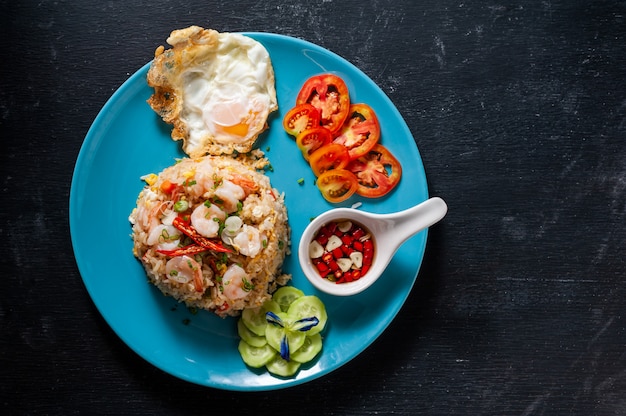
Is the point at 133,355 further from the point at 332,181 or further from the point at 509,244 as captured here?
the point at 509,244

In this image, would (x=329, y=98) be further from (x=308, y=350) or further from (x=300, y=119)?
(x=308, y=350)

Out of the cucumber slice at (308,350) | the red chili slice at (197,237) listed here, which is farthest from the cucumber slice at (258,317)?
the red chili slice at (197,237)

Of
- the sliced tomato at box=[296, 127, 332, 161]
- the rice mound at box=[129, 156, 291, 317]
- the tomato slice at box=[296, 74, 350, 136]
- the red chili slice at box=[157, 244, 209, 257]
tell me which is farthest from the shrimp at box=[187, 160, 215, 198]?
the tomato slice at box=[296, 74, 350, 136]

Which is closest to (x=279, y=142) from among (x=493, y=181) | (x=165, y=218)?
(x=165, y=218)

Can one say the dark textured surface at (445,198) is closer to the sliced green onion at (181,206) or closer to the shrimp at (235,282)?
the shrimp at (235,282)

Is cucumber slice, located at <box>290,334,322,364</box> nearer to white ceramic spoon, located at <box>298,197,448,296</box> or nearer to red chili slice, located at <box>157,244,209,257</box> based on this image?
white ceramic spoon, located at <box>298,197,448,296</box>
